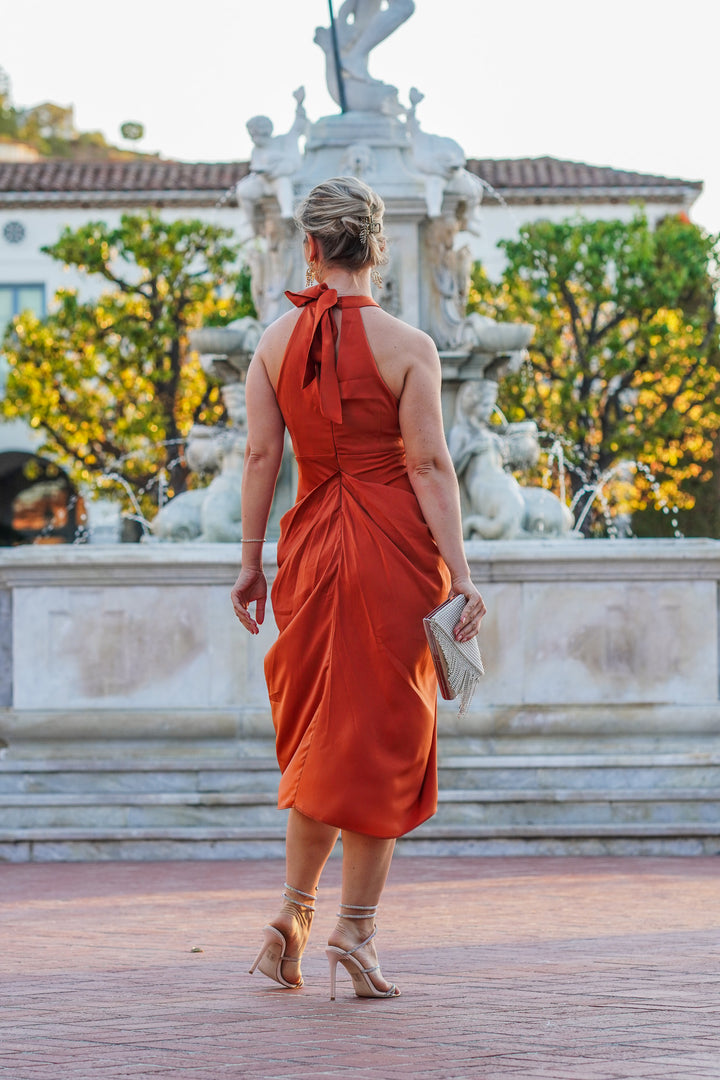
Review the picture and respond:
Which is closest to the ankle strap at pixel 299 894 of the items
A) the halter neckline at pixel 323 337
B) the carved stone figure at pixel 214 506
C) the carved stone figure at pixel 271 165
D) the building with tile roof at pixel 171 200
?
the halter neckline at pixel 323 337

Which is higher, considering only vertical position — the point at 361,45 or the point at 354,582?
the point at 361,45

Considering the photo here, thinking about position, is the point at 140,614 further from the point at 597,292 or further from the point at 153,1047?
the point at 597,292

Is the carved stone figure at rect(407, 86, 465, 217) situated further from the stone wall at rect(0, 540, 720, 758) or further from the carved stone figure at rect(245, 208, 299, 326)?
the stone wall at rect(0, 540, 720, 758)

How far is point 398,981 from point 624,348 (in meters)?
30.8

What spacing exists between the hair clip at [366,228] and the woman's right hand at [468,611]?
920 mm

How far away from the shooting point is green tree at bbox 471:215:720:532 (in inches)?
1350

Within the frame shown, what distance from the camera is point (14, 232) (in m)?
51.8

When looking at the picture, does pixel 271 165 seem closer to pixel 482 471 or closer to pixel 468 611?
pixel 482 471

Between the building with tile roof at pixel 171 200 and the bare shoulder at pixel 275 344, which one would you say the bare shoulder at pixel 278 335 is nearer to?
the bare shoulder at pixel 275 344

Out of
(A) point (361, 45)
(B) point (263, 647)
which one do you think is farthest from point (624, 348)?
(B) point (263, 647)

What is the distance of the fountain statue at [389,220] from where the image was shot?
11898 millimetres

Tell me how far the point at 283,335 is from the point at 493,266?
47.8 m

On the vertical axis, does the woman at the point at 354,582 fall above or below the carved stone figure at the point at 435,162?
below

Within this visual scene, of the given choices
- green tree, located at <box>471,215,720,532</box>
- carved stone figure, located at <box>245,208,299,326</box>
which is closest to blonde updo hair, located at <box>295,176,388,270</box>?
carved stone figure, located at <box>245,208,299,326</box>
